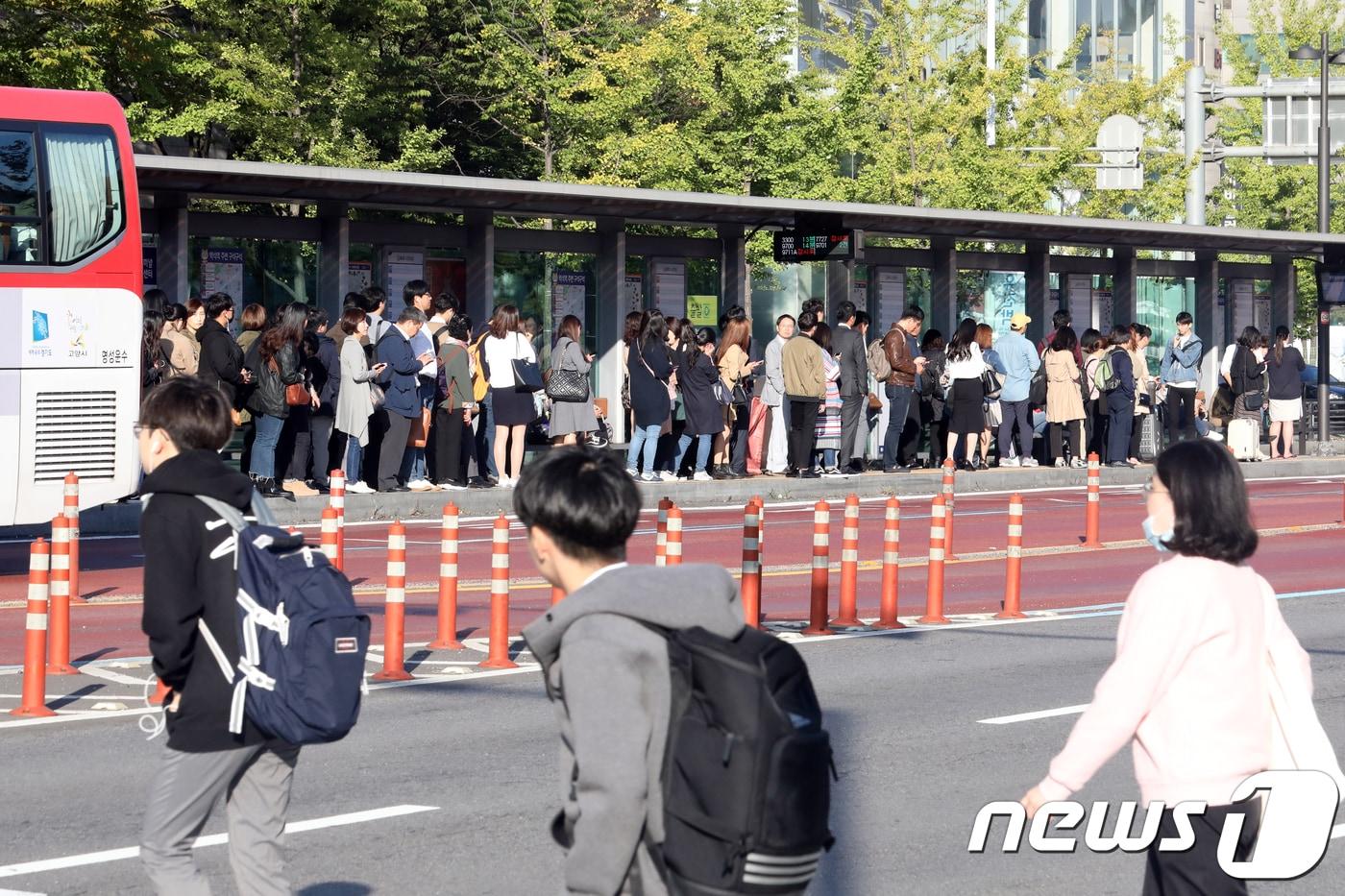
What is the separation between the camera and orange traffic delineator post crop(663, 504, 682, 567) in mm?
11719

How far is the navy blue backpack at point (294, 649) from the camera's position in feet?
16.2

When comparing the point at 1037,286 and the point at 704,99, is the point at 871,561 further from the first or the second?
the point at 704,99

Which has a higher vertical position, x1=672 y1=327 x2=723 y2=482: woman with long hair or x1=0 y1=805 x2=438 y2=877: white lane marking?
x1=672 y1=327 x2=723 y2=482: woman with long hair

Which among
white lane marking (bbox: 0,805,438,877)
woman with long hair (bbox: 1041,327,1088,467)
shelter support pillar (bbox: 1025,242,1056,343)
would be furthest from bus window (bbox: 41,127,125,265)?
shelter support pillar (bbox: 1025,242,1056,343)

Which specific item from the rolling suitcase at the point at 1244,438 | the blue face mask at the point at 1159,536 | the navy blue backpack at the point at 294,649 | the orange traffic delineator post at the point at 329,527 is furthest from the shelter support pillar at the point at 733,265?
the blue face mask at the point at 1159,536

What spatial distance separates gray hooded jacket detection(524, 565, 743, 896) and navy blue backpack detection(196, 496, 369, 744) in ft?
4.51

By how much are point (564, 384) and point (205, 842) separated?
592 inches

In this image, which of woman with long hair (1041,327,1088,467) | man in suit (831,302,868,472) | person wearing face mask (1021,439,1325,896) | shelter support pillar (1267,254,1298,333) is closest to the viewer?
person wearing face mask (1021,439,1325,896)

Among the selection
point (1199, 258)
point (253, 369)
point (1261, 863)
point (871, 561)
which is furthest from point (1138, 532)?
point (1261, 863)

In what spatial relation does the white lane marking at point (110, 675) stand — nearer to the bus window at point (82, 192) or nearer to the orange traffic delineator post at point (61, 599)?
the orange traffic delineator post at point (61, 599)

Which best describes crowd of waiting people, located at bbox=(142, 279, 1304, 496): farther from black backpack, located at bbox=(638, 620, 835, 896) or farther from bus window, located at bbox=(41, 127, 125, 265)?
black backpack, located at bbox=(638, 620, 835, 896)

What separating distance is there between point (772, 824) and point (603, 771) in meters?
0.32

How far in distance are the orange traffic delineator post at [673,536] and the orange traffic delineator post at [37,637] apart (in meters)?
3.56

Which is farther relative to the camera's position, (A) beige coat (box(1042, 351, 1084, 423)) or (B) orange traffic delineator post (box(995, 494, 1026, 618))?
(A) beige coat (box(1042, 351, 1084, 423))
